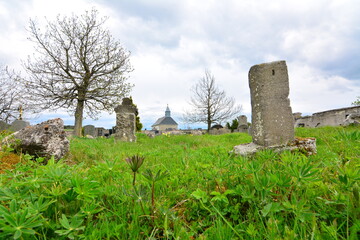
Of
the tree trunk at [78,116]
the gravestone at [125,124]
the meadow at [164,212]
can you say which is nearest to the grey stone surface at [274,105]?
the meadow at [164,212]

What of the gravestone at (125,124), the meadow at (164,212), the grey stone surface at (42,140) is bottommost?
the meadow at (164,212)

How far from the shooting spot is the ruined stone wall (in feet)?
45.1

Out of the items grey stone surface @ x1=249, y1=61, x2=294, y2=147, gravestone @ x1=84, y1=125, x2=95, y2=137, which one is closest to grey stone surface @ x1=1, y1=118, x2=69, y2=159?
grey stone surface @ x1=249, y1=61, x2=294, y2=147

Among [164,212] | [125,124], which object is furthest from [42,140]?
[125,124]

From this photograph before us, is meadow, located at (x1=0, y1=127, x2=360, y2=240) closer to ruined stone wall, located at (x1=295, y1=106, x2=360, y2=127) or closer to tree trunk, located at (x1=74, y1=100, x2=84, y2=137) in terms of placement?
ruined stone wall, located at (x1=295, y1=106, x2=360, y2=127)

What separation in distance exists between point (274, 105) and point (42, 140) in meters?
5.29

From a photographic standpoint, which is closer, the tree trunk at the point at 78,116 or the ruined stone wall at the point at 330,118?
the ruined stone wall at the point at 330,118

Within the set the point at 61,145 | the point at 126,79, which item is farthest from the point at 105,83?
the point at 61,145

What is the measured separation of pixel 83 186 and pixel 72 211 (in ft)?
0.62

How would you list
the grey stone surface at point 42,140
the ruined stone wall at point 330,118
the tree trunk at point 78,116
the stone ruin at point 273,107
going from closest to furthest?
the grey stone surface at point 42,140, the stone ruin at point 273,107, the ruined stone wall at point 330,118, the tree trunk at point 78,116

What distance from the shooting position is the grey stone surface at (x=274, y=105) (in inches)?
175

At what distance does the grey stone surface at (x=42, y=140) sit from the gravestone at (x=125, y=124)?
19.1 ft

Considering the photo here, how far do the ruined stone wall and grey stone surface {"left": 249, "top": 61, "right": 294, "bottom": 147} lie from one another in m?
11.7

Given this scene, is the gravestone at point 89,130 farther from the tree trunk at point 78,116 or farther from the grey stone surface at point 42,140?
the grey stone surface at point 42,140
